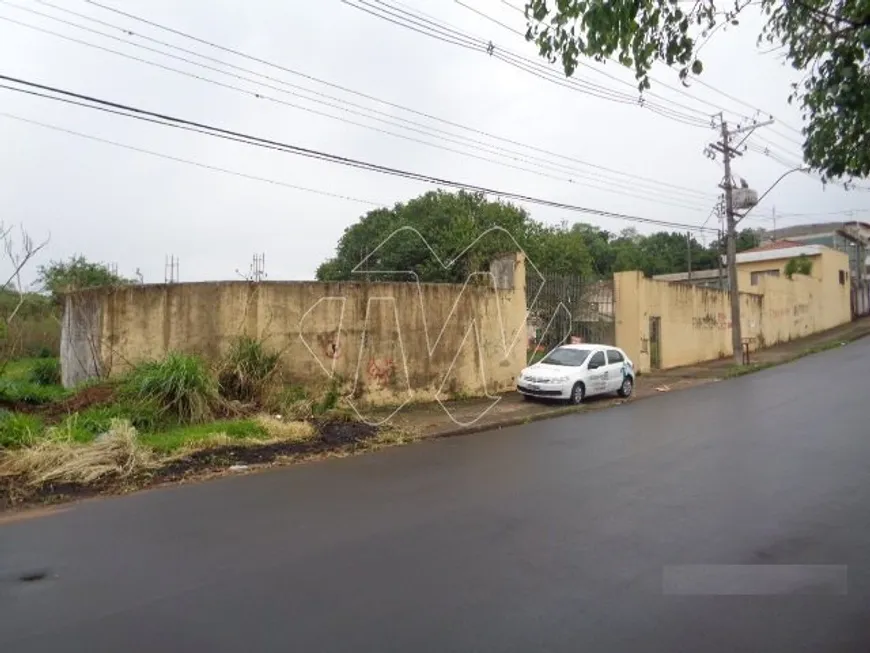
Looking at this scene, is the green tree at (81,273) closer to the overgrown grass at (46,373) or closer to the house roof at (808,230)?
the overgrown grass at (46,373)

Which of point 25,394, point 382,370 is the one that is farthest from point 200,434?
point 382,370

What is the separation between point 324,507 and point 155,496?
2398 millimetres

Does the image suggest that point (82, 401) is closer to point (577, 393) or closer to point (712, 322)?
point (577, 393)

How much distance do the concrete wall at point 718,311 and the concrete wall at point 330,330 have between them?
6.30m

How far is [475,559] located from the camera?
16.5 ft

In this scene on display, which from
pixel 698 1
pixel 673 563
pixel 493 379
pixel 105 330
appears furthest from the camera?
pixel 493 379

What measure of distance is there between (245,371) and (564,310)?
10946 millimetres

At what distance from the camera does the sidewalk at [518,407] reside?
13094 mm

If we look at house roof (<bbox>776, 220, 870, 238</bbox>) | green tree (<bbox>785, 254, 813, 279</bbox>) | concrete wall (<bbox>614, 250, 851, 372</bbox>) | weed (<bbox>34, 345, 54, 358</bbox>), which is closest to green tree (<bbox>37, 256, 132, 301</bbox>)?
weed (<bbox>34, 345, 54, 358</bbox>)

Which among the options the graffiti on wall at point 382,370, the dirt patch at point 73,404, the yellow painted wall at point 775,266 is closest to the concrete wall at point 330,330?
the graffiti on wall at point 382,370

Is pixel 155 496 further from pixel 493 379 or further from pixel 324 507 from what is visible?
pixel 493 379

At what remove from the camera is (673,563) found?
487 cm

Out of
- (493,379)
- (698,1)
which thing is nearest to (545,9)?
(698,1)

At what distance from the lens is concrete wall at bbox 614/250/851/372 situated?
22.8 m
